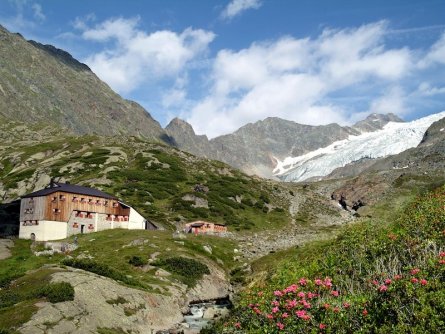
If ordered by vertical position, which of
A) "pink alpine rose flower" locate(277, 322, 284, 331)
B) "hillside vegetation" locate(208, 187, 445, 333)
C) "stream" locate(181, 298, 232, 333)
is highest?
"hillside vegetation" locate(208, 187, 445, 333)

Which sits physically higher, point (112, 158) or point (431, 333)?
point (112, 158)

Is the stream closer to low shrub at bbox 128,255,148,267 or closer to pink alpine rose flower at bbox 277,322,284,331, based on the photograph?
low shrub at bbox 128,255,148,267

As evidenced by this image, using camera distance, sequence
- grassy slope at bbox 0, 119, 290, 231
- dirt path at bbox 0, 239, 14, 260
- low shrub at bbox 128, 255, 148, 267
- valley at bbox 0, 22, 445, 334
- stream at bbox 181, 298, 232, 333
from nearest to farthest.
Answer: valley at bbox 0, 22, 445, 334 → stream at bbox 181, 298, 232, 333 → low shrub at bbox 128, 255, 148, 267 → dirt path at bbox 0, 239, 14, 260 → grassy slope at bbox 0, 119, 290, 231

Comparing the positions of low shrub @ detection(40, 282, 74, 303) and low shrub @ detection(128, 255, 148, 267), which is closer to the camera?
low shrub @ detection(40, 282, 74, 303)

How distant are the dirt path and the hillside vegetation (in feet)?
161

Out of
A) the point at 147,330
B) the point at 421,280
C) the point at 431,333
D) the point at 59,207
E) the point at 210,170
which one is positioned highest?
the point at 210,170

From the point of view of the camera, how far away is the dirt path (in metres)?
63.6

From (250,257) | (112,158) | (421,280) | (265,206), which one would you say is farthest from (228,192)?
(421,280)

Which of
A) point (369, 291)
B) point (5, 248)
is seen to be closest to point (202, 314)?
point (369, 291)

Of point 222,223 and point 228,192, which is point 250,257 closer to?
point 222,223

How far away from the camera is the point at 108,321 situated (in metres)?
35.0

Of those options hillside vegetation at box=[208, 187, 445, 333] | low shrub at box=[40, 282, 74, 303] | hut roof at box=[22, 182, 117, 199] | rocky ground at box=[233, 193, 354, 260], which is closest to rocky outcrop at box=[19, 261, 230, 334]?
low shrub at box=[40, 282, 74, 303]

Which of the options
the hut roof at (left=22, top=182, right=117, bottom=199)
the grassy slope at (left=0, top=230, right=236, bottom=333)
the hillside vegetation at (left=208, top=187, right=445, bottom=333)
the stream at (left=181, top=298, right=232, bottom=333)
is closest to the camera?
the hillside vegetation at (left=208, top=187, right=445, bottom=333)

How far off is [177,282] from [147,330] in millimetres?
15286
